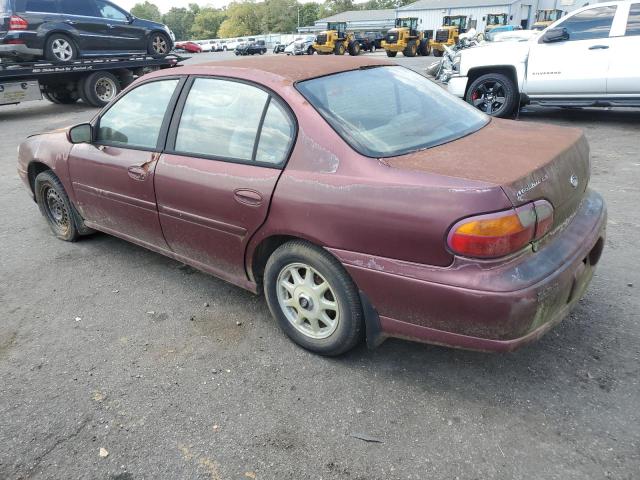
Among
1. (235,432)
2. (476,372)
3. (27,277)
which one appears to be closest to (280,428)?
(235,432)

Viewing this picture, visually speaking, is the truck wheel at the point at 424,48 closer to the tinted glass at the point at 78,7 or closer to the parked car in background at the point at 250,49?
the parked car in background at the point at 250,49

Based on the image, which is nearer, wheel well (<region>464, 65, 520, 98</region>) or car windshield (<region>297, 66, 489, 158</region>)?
car windshield (<region>297, 66, 489, 158</region>)

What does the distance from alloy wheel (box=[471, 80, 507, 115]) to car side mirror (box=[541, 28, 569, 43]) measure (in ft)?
3.04

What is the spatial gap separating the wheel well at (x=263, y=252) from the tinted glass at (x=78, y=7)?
11495 millimetres

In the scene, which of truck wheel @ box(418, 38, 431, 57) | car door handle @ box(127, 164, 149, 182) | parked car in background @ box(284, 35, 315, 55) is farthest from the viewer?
parked car in background @ box(284, 35, 315, 55)

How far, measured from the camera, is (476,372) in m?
2.58

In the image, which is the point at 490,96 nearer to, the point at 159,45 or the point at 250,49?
the point at 159,45

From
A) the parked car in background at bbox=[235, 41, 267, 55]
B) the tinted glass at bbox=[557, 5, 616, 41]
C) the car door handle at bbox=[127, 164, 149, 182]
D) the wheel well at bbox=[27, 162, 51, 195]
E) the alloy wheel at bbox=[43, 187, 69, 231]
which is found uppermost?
the tinted glass at bbox=[557, 5, 616, 41]

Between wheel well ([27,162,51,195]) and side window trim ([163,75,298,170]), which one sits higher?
side window trim ([163,75,298,170])

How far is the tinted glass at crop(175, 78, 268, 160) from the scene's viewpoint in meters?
2.79

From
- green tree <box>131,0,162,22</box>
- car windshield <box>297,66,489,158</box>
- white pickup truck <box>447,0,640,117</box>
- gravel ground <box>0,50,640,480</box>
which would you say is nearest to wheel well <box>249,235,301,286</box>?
gravel ground <box>0,50,640,480</box>

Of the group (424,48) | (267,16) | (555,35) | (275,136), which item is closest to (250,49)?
(424,48)

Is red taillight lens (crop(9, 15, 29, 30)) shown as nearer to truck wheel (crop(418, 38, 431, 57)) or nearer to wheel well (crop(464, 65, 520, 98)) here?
wheel well (crop(464, 65, 520, 98))

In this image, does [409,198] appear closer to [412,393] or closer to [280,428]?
[412,393]
